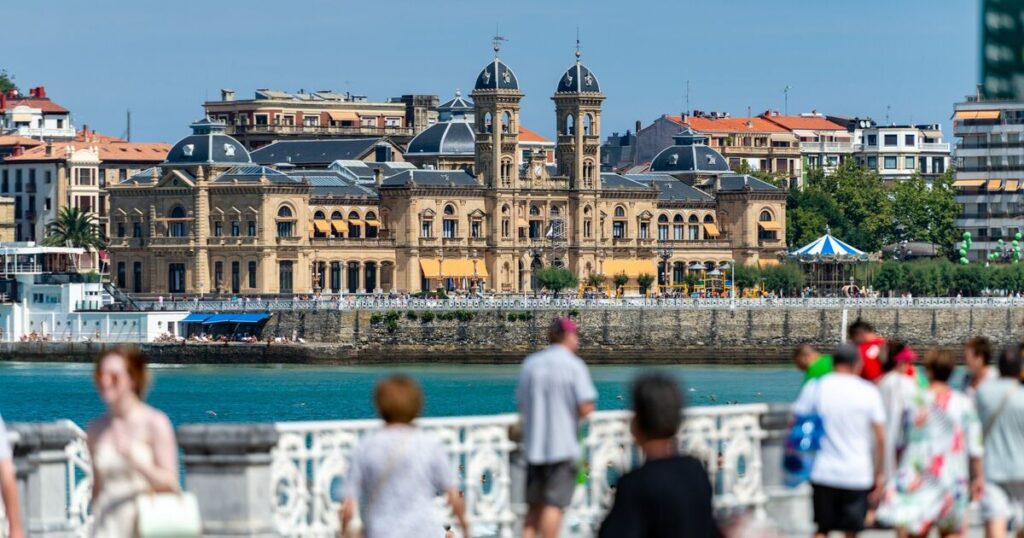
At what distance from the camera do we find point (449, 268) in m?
109

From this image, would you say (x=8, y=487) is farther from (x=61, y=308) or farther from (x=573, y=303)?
(x=61, y=308)

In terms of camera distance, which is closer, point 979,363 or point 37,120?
point 979,363

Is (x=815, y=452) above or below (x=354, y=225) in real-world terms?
below

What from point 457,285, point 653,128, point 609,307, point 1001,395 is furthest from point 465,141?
point 1001,395

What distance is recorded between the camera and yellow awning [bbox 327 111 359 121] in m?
136

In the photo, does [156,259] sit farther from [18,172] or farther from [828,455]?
[828,455]

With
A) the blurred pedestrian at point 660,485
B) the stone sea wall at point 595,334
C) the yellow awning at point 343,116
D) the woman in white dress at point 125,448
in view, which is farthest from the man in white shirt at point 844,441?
the yellow awning at point 343,116

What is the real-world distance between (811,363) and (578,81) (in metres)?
94.1

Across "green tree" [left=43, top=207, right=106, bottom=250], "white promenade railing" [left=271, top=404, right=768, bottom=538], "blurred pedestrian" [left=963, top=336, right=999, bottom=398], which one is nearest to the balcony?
"green tree" [left=43, top=207, right=106, bottom=250]

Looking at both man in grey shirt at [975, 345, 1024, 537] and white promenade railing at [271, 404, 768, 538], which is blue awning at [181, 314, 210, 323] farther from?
man in grey shirt at [975, 345, 1024, 537]

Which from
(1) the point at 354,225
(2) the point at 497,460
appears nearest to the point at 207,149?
(1) the point at 354,225

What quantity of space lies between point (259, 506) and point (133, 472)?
9.71ft

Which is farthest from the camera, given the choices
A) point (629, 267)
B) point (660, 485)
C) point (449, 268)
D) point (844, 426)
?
point (629, 267)

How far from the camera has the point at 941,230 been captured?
13200 cm
